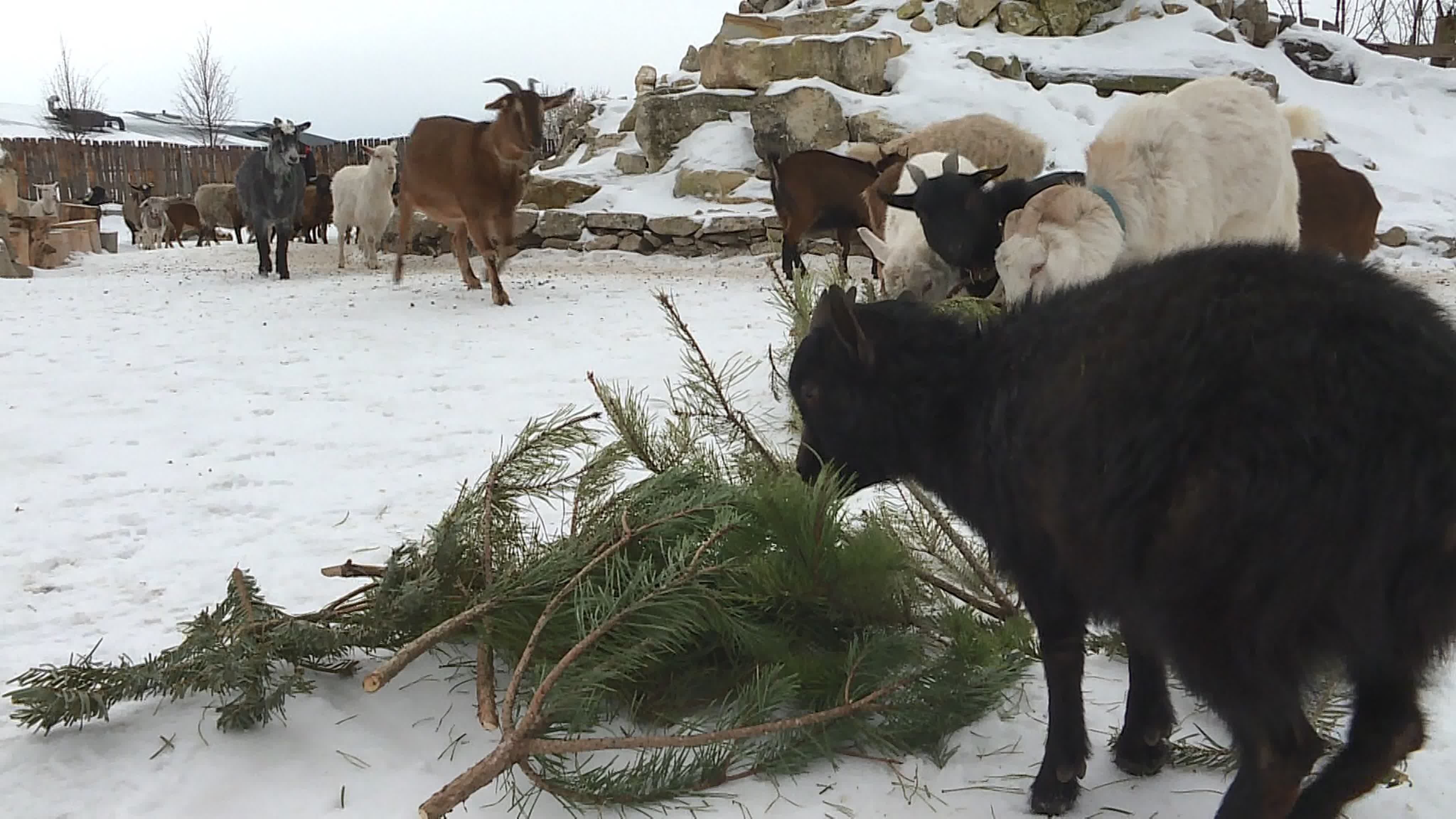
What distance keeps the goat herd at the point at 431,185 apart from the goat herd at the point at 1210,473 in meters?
6.90

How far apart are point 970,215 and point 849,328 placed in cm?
302

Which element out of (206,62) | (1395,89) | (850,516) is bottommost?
(850,516)

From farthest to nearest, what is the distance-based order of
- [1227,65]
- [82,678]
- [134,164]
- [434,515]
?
[134,164] < [1227,65] < [434,515] < [82,678]

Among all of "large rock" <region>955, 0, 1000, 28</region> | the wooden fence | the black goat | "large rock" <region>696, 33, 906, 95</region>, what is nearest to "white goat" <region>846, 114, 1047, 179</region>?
the black goat

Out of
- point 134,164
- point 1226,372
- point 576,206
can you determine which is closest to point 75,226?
point 576,206

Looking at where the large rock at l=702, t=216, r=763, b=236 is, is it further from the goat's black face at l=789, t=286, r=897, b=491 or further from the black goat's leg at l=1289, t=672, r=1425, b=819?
the black goat's leg at l=1289, t=672, r=1425, b=819

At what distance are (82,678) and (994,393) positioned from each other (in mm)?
1992

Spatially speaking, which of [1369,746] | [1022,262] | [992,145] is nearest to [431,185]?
[992,145]

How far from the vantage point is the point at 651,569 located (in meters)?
2.27

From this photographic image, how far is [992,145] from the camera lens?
8.49m

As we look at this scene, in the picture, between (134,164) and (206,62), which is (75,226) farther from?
(206,62)

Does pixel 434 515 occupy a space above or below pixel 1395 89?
below

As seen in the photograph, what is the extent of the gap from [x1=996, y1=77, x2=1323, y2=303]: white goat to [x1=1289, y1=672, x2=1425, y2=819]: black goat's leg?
259 cm

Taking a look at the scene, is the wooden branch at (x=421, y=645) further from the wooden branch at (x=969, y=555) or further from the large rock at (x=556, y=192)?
the large rock at (x=556, y=192)
